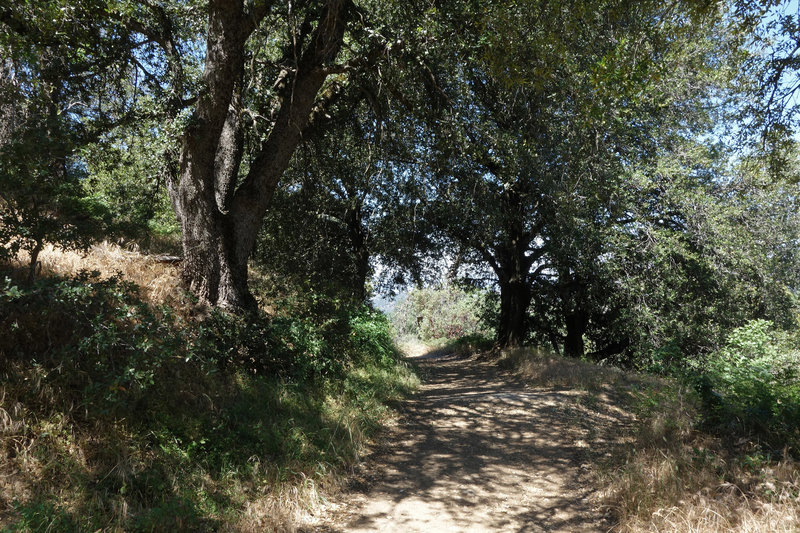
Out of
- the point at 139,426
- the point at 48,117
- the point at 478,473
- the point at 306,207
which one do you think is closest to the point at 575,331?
the point at 306,207

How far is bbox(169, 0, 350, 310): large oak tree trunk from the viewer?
6141mm

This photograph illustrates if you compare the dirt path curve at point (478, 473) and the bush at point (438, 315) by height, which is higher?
the bush at point (438, 315)

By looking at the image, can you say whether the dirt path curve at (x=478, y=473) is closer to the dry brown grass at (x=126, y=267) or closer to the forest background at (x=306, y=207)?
the forest background at (x=306, y=207)

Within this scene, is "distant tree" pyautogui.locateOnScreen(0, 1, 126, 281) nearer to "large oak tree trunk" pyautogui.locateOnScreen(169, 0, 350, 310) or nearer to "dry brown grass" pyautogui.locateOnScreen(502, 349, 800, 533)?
"large oak tree trunk" pyautogui.locateOnScreen(169, 0, 350, 310)

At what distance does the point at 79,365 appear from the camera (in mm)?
4406

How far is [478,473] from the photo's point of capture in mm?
5441

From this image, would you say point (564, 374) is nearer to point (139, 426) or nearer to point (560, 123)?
point (560, 123)

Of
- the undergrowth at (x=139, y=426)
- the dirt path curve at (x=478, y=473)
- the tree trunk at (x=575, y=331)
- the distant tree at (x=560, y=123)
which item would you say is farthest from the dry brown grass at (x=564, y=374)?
the undergrowth at (x=139, y=426)

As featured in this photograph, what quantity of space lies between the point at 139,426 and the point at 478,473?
3510 millimetres

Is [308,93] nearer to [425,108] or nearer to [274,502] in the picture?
[425,108]

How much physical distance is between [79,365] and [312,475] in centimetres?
241

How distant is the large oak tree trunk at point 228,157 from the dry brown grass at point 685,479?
536cm

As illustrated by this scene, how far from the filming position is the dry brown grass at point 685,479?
357 cm

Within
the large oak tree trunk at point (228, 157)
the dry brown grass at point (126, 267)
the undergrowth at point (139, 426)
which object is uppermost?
the large oak tree trunk at point (228, 157)
